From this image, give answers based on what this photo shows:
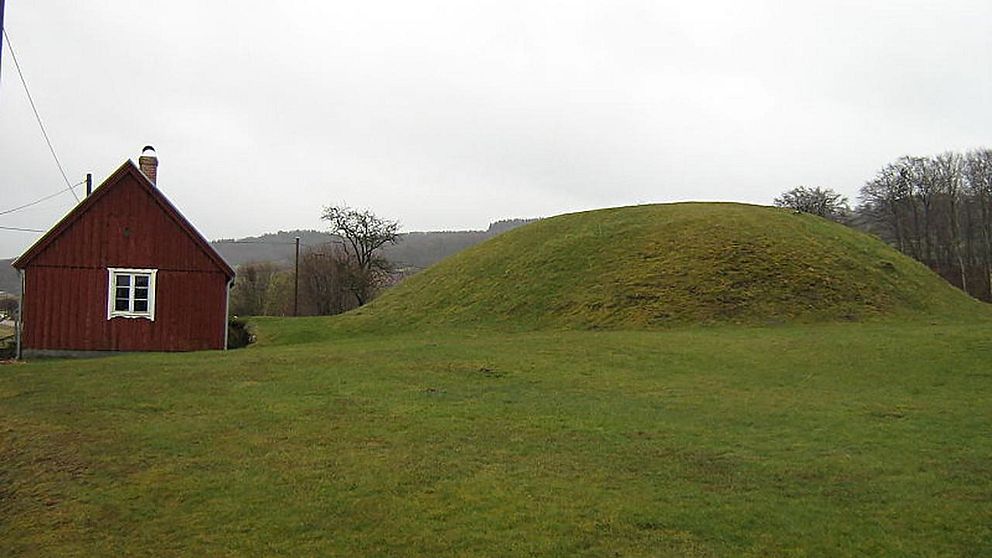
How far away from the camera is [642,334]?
28922mm

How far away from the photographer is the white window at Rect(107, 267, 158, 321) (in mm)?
29438

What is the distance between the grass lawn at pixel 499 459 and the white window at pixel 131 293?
808 centimetres

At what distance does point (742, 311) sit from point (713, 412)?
19.2 metres

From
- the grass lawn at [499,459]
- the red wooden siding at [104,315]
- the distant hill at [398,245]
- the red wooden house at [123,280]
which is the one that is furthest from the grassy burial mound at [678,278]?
the distant hill at [398,245]

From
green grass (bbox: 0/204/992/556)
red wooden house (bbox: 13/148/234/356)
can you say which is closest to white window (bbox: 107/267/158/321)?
red wooden house (bbox: 13/148/234/356)

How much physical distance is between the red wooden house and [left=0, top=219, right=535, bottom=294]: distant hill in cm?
4851

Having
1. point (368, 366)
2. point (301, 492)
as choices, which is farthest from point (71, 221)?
point (301, 492)

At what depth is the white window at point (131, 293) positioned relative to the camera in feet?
96.6

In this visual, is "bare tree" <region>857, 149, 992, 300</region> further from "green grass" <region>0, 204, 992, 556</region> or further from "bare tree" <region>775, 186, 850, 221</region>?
"green grass" <region>0, 204, 992, 556</region>

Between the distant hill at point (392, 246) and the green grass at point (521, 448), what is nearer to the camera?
the green grass at point (521, 448)

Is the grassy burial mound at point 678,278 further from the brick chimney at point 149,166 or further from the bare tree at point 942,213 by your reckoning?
the bare tree at point 942,213

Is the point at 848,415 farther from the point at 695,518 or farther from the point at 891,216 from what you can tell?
the point at 891,216

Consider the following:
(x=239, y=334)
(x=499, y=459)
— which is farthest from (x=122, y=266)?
(x=499, y=459)

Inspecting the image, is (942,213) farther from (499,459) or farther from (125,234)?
(499,459)
